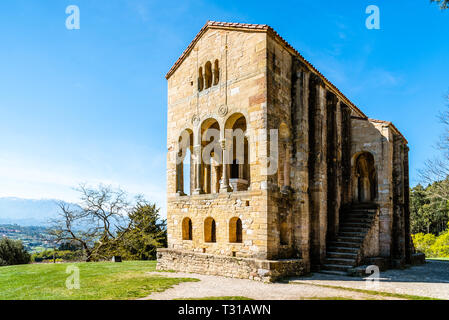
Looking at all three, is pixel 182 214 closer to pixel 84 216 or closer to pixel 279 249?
pixel 279 249

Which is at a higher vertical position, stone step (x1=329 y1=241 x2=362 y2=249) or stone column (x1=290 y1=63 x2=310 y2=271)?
stone column (x1=290 y1=63 x2=310 y2=271)

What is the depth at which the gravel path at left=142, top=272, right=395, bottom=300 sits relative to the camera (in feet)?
30.3

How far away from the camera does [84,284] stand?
1133 cm

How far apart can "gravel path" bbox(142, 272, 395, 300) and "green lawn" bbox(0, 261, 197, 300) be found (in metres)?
0.68

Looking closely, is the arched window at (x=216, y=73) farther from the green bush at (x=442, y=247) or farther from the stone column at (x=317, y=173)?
the green bush at (x=442, y=247)

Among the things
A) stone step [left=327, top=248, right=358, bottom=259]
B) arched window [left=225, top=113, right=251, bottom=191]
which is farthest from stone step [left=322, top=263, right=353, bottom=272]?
arched window [left=225, top=113, right=251, bottom=191]

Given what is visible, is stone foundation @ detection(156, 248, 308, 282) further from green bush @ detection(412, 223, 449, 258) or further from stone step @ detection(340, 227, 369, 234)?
green bush @ detection(412, 223, 449, 258)

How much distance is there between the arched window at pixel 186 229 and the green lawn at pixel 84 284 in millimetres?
2455

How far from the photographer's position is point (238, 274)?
12.7 meters

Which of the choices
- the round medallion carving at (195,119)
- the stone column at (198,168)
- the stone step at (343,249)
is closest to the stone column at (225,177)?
the stone column at (198,168)

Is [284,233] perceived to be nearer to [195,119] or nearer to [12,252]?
[195,119]

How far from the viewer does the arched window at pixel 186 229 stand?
16.3 m
